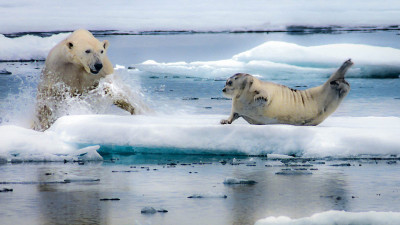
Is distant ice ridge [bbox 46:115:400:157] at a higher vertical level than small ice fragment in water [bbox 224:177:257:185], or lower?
higher

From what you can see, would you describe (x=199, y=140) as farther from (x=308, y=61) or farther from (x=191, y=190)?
(x=308, y=61)

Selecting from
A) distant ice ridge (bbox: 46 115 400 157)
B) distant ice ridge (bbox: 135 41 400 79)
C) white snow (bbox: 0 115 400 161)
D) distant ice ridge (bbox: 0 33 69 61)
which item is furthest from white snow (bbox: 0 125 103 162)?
distant ice ridge (bbox: 0 33 69 61)

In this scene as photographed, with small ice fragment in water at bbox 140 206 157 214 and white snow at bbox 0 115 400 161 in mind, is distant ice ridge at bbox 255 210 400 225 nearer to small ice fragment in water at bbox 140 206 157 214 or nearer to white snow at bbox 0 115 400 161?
small ice fragment in water at bbox 140 206 157 214

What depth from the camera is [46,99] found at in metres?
9.34

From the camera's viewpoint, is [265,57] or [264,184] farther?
[265,57]

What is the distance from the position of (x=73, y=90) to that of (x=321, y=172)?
12.2ft

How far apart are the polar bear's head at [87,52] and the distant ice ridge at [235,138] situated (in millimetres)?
1467

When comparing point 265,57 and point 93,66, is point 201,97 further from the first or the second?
point 93,66

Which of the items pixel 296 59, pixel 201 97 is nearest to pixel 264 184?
pixel 201 97

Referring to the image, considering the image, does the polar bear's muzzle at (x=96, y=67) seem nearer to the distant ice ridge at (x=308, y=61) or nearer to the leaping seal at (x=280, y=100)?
the leaping seal at (x=280, y=100)

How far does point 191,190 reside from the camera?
5648mm

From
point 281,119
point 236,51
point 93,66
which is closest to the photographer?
point 281,119

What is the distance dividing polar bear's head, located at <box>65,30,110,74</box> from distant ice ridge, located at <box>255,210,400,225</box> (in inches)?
200

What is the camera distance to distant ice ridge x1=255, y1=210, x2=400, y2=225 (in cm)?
431
